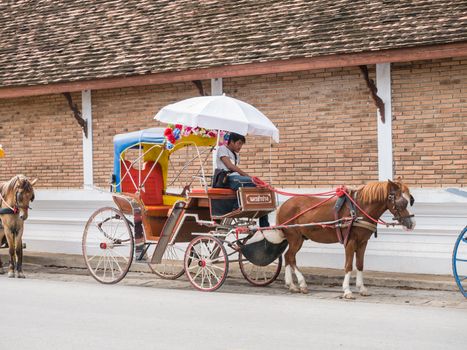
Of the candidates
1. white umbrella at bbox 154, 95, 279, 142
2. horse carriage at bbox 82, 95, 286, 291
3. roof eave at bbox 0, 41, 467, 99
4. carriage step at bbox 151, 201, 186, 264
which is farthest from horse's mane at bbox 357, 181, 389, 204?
carriage step at bbox 151, 201, 186, 264

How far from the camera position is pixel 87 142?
16.4 meters

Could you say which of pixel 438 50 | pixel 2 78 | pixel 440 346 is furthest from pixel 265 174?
pixel 440 346

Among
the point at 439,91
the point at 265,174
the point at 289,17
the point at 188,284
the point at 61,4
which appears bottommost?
the point at 188,284

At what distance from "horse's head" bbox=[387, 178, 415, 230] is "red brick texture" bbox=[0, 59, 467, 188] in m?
2.09

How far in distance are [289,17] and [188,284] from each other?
4803 mm

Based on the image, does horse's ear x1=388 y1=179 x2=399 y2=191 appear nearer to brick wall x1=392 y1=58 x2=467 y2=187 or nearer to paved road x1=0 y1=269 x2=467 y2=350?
paved road x1=0 y1=269 x2=467 y2=350

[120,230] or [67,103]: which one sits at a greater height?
[67,103]

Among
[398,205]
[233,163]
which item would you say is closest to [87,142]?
[233,163]

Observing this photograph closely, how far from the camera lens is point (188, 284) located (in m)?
12.6

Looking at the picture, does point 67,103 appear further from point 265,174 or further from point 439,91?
point 439,91

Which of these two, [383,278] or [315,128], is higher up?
[315,128]

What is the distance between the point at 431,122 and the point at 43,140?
788cm

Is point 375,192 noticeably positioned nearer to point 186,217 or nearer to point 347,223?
point 347,223

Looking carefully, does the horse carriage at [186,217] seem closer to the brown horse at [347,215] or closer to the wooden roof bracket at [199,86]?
the brown horse at [347,215]
